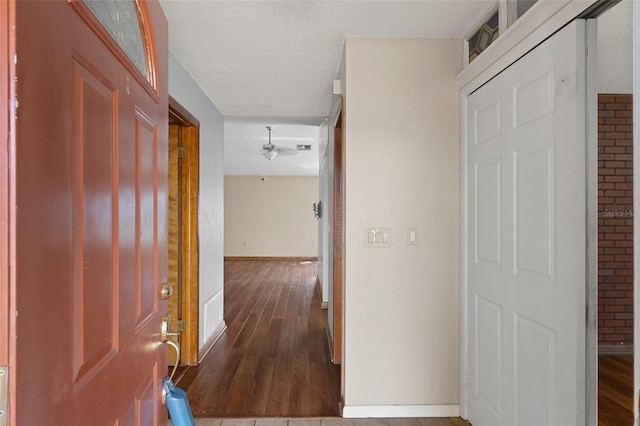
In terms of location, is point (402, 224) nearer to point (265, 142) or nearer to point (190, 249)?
point (190, 249)

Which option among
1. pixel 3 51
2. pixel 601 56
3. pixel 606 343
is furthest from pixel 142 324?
pixel 601 56

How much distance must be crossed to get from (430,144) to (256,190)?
27.7 feet

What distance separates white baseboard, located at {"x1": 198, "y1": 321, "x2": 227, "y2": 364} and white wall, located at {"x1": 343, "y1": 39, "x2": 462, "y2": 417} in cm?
148

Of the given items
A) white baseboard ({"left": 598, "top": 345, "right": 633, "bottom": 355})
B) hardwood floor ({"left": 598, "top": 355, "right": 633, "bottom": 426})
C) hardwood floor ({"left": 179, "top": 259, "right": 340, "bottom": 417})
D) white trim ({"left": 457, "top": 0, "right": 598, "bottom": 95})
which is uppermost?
white trim ({"left": 457, "top": 0, "right": 598, "bottom": 95})

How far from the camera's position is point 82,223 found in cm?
69

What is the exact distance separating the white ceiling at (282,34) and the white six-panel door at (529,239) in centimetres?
54

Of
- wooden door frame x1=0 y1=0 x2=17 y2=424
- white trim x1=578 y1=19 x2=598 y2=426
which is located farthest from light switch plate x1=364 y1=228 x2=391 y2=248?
wooden door frame x1=0 y1=0 x2=17 y2=424

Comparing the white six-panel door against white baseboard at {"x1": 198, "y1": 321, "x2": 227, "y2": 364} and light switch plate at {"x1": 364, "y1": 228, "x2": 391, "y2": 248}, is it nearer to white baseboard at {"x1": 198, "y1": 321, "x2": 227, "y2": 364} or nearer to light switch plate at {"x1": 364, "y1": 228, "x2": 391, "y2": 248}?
light switch plate at {"x1": 364, "y1": 228, "x2": 391, "y2": 248}

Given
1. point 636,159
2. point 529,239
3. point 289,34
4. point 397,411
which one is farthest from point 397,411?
point 289,34

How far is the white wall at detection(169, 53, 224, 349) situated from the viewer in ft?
9.50

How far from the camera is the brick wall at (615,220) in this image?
1131 mm

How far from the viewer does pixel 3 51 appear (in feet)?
1.60

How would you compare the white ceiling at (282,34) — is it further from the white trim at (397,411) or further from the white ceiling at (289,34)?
the white trim at (397,411)

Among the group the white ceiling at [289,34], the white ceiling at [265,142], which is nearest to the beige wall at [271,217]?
the white ceiling at [265,142]
